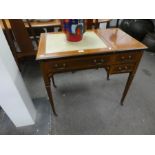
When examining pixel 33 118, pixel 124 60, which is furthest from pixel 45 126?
pixel 124 60

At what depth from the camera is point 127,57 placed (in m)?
1.03

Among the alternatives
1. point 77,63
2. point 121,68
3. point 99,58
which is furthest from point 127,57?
point 77,63

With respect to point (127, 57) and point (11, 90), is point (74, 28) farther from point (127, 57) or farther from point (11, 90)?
point (11, 90)

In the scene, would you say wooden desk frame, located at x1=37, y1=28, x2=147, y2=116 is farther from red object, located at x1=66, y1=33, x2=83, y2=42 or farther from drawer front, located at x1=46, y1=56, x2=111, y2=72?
red object, located at x1=66, y1=33, x2=83, y2=42

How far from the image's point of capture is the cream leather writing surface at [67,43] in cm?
97

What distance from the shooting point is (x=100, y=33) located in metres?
1.24

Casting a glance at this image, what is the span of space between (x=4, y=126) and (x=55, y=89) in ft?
2.34

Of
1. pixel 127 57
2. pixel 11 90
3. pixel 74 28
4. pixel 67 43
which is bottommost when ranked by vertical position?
pixel 11 90

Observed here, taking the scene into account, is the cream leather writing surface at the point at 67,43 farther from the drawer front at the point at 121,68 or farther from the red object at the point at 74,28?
the drawer front at the point at 121,68

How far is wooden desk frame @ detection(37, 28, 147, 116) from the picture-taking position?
0.90 metres

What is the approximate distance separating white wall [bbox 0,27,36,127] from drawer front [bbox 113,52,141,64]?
2.64 feet

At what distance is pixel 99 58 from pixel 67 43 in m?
0.30

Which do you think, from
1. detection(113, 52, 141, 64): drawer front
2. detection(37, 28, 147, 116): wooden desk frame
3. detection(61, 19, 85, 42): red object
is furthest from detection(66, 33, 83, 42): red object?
detection(113, 52, 141, 64): drawer front
